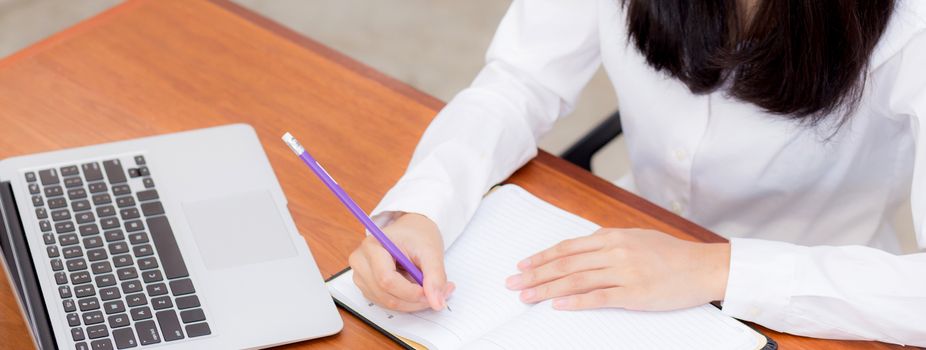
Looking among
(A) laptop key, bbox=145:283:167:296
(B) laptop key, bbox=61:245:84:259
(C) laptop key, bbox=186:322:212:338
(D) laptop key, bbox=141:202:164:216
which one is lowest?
(C) laptop key, bbox=186:322:212:338

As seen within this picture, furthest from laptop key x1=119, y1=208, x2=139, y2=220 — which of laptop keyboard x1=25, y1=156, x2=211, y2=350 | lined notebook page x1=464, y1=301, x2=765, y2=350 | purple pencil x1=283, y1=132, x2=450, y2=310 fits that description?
lined notebook page x1=464, y1=301, x2=765, y2=350

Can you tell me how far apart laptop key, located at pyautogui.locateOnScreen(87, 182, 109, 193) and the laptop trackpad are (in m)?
0.09

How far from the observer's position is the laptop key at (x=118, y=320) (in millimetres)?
924

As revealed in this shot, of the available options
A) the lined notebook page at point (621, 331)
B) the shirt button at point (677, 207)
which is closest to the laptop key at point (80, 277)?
the lined notebook page at point (621, 331)

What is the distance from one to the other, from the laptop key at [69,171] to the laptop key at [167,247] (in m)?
0.12

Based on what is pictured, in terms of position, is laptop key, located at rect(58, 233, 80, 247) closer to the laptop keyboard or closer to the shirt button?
the laptop keyboard

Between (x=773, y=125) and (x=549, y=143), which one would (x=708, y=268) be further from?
(x=549, y=143)

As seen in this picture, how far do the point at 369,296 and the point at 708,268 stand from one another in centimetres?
32

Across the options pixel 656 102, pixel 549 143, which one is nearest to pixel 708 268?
pixel 656 102

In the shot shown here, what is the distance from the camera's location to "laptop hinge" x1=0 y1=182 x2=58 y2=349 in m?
0.90

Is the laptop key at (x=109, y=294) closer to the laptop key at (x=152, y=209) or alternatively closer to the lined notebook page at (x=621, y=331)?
the laptop key at (x=152, y=209)

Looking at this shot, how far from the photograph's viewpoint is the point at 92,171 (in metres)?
1.11

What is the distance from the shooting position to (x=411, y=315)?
0.97 m

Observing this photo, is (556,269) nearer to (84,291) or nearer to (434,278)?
(434,278)
